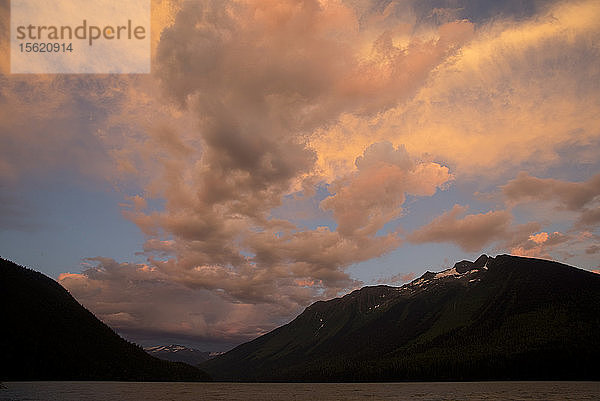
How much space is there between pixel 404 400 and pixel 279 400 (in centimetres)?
5006

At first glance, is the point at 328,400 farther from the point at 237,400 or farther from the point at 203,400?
the point at 203,400

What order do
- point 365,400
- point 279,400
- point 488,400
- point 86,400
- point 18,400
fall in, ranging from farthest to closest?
point 279,400 → point 365,400 → point 488,400 → point 86,400 → point 18,400

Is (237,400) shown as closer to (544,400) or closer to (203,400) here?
(203,400)

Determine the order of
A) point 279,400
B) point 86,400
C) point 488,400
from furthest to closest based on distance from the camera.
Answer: point 279,400
point 488,400
point 86,400

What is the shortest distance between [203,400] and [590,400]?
441ft

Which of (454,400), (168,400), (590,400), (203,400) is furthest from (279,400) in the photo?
(590,400)

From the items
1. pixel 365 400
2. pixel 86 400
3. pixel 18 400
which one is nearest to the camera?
pixel 18 400

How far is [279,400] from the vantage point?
572ft

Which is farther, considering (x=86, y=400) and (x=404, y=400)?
(x=404, y=400)

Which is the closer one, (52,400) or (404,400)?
(52,400)

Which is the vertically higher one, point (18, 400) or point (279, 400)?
point (18, 400)

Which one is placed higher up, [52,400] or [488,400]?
[52,400]

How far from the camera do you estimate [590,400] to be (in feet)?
468

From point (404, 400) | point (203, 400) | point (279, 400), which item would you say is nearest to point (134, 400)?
point (203, 400)
